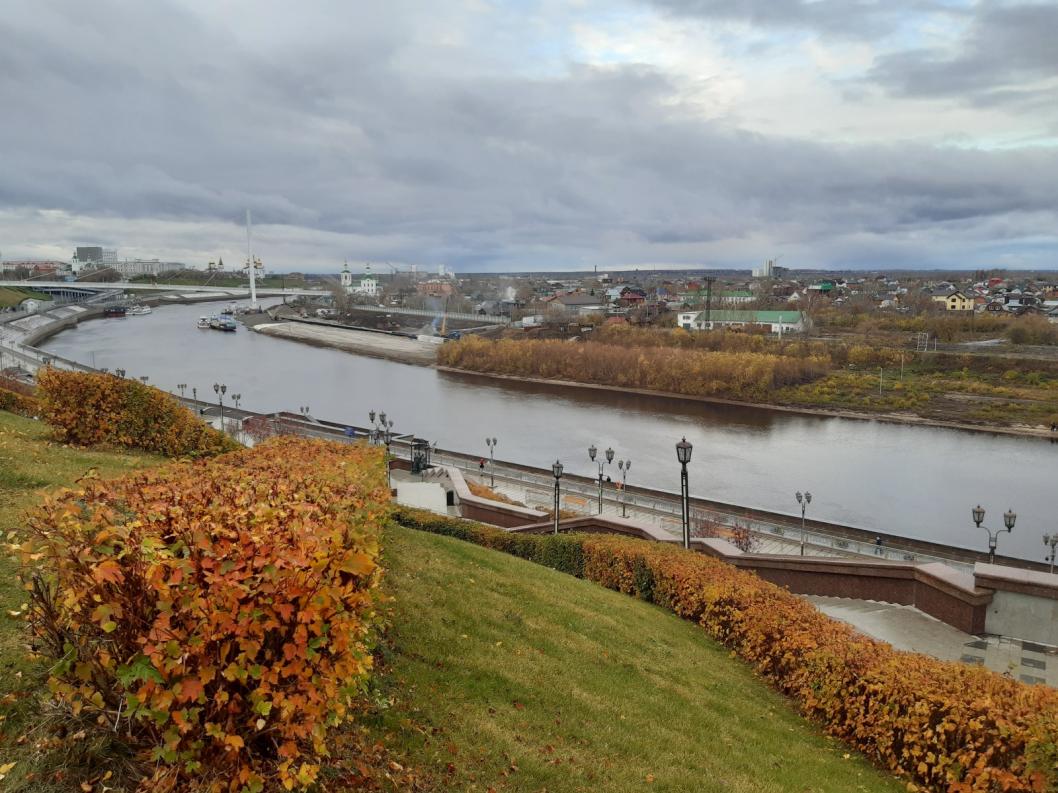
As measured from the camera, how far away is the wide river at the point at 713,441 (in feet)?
74.0

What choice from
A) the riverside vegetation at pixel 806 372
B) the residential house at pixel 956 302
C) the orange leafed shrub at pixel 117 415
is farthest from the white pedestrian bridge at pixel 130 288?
the orange leafed shrub at pixel 117 415

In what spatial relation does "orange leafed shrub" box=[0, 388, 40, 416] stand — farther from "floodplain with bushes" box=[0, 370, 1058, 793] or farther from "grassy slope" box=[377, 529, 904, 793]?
"grassy slope" box=[377, 529, 904, 793]

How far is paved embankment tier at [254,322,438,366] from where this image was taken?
61.8 metres

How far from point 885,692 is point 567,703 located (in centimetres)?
217

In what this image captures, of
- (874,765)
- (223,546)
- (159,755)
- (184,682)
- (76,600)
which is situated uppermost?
(223,546)

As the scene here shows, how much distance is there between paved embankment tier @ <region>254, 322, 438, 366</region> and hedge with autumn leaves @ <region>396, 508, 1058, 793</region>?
52.7 m

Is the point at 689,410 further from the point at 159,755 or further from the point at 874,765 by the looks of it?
the point at 159,755

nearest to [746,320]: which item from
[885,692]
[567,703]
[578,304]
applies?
[578,304]

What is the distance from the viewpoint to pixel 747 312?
6800 centimetres

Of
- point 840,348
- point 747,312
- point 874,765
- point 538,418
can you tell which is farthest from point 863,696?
point 747,312

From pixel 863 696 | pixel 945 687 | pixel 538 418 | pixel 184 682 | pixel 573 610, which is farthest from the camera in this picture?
pixel 538 418

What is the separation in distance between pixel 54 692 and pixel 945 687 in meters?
4.70

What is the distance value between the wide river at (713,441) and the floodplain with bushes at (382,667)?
17313 millimetres

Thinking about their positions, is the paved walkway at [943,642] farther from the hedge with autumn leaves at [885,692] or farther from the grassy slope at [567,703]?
the grassy slope at [567,703]
